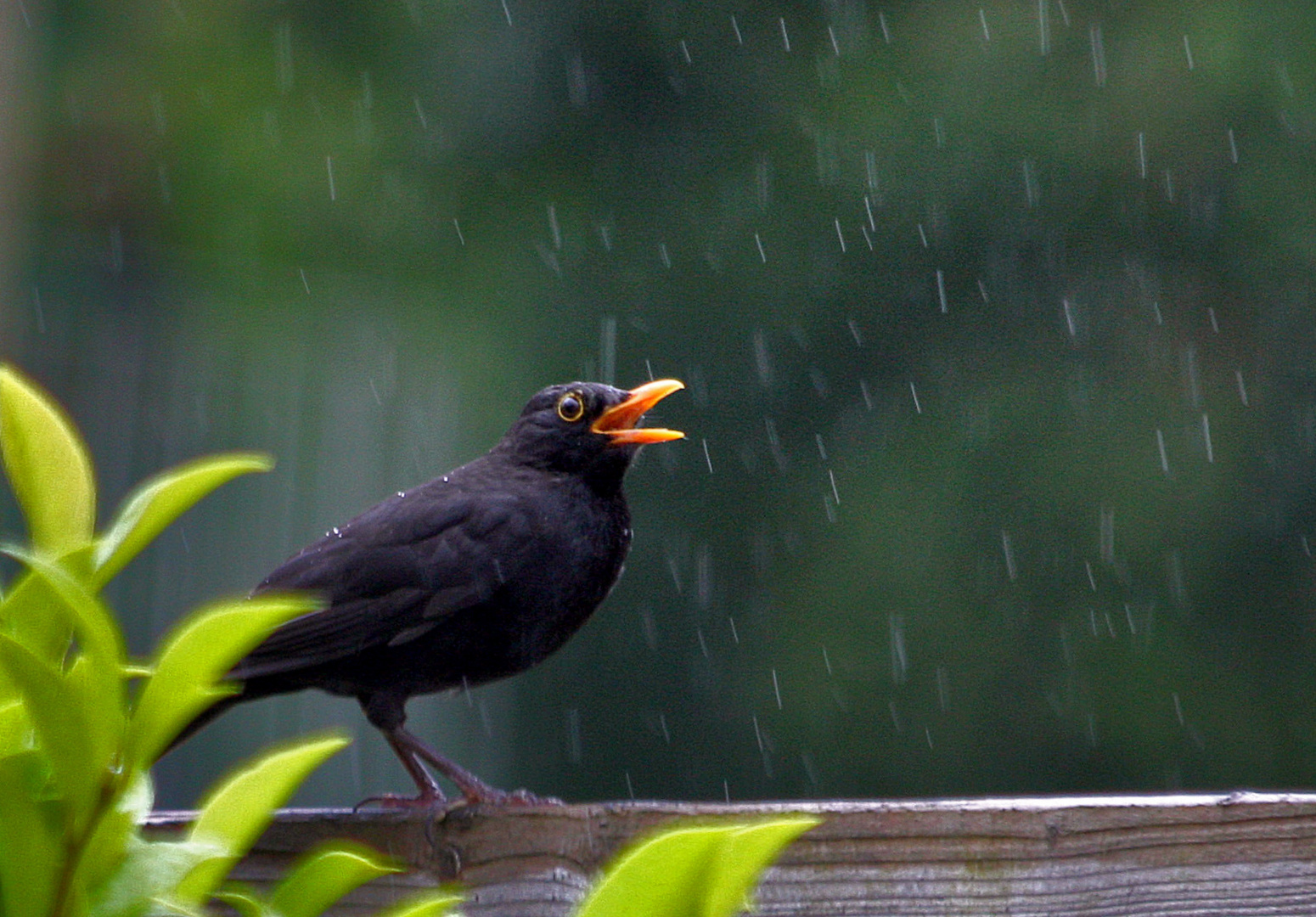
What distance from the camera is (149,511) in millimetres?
1017

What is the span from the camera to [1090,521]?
9.45 m

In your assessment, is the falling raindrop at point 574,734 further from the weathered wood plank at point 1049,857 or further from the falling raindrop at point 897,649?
the weathered wood plank at point 1049,857

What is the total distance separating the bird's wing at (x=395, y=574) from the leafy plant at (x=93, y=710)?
209 cm

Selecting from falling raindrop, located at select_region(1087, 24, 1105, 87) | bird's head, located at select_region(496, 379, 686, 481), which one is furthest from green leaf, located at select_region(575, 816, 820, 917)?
falling raindrop, located at select_region(1087, 24, 1105, 87)

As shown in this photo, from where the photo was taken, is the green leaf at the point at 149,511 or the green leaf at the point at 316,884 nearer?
the green leaf at the point at 149,511

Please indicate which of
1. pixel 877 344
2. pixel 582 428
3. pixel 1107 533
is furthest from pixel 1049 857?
pixel 877 344

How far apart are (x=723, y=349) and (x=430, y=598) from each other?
670 centimetres

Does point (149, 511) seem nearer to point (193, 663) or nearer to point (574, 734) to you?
point (193, 663)

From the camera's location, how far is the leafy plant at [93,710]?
0.88 metres

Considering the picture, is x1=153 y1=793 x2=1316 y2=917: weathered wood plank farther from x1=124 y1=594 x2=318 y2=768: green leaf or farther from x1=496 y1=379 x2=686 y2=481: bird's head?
x1=496 y1=379 x2=686 y2=481: bird's head

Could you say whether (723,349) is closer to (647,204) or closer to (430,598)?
(647,204)

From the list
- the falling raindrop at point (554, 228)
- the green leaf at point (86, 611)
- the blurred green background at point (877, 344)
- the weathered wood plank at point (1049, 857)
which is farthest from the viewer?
the falling raindrop at point (554, 228)

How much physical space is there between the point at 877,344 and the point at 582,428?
257 inches

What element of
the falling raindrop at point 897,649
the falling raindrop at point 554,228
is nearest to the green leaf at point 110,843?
the falling raindrop at point 897,649
